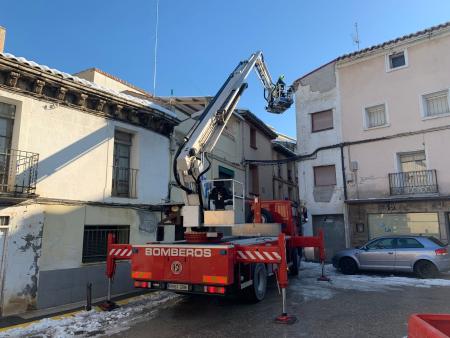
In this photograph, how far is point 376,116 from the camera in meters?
18.0

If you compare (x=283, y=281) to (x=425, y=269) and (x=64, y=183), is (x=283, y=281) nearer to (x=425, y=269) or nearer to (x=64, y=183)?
(x=64, y=183)

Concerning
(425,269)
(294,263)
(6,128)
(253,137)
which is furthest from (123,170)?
(253,137)

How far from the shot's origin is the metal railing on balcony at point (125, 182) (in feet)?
37.4

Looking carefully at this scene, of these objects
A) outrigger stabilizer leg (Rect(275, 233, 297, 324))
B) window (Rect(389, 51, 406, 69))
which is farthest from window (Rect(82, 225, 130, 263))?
window (Rect(389, 51, 406, 69))

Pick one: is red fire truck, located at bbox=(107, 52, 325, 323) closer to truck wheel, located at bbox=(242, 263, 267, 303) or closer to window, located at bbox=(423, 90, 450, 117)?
truck wheel, located at bbox=(242, 263, 267, 303)

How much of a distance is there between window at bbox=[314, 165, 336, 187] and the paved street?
8.86 metres

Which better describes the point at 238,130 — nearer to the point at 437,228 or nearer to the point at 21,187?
the point at 437,228

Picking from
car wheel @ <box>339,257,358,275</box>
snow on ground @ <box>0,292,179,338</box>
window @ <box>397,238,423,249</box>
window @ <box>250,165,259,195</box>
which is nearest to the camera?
snow on ground @ <box>0,292,179,338</box>

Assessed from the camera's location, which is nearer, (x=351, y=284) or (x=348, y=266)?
(x=351, y=284)

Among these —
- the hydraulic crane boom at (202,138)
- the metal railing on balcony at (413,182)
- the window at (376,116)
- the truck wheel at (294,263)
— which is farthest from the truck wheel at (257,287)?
the window at (376,116)

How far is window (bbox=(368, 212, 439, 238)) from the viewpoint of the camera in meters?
15.6

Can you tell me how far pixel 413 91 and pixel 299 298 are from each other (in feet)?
40.5

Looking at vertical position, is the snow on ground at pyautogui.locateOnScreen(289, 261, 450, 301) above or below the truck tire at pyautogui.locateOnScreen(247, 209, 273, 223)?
below

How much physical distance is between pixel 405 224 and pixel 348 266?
4.49 meters
